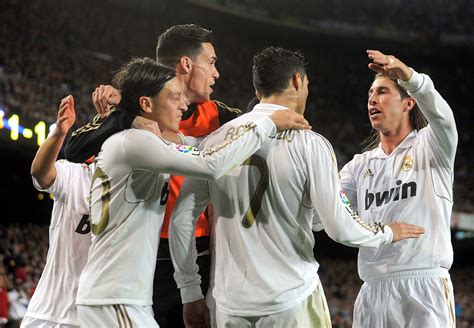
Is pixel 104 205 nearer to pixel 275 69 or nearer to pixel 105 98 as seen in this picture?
pixel 105 98

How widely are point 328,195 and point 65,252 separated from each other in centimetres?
172

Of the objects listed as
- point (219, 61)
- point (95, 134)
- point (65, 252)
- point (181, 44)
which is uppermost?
point (219, 61)

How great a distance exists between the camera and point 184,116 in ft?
13.7

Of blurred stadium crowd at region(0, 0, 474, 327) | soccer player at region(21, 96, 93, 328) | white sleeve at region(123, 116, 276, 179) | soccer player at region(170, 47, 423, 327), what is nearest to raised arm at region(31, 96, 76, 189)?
soccer player at region(21, 96, 93, 328)

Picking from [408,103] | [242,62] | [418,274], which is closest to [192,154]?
[418,274]

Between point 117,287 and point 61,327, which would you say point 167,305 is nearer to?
point 61,327

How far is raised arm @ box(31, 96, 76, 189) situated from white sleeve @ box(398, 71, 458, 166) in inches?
71.5

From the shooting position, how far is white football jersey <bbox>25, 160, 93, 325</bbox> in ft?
13.6

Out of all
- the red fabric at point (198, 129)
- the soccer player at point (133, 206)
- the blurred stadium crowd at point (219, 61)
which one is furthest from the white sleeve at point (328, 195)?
the blurred stadium crowd at point (219, 61)

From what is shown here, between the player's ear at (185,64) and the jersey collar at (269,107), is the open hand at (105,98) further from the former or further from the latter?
the jersey collar at (269,107)

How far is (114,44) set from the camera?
23812 mm

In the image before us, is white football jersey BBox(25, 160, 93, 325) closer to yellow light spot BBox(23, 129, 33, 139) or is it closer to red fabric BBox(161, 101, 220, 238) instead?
red fabric BBox(161, 101, 220, 238)

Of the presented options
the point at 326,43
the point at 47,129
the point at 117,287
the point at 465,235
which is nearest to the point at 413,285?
the point at 117,287

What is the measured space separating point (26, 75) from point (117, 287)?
1489 centimetres
